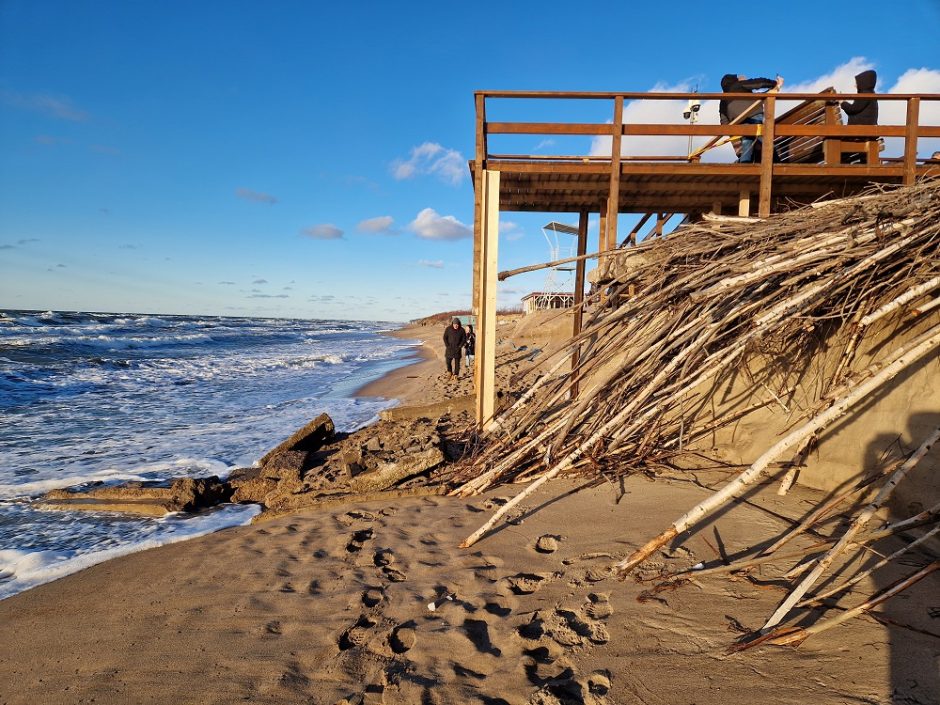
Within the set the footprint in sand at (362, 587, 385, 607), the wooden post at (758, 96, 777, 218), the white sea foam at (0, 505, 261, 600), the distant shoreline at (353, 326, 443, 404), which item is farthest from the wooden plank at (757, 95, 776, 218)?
the distant shoreline at (353, 326, 443, 404)

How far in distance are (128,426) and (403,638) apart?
9.02 m

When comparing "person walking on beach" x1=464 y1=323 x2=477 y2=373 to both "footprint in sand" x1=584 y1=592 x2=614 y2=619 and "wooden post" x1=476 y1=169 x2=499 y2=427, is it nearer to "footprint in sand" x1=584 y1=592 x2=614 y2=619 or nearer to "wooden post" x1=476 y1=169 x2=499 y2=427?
"wooden post" x1=476 y1=169 x2=499 y2=427

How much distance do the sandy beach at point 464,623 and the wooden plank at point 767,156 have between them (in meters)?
3.68

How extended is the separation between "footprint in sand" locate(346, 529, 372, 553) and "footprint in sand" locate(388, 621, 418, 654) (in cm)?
121

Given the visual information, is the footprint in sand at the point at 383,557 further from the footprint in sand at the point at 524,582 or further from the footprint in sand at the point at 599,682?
the footprint in sand at the point at 599,682

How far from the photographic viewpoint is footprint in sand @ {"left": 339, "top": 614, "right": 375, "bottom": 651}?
2.51m

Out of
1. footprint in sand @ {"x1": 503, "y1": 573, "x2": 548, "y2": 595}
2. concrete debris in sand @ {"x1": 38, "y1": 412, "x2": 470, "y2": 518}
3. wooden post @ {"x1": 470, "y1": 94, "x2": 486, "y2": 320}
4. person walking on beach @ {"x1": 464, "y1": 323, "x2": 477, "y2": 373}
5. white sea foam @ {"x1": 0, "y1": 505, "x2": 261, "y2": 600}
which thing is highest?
wooden post @ {"x1": 470, "y1": 94, "x2": 486, "y2": 320}

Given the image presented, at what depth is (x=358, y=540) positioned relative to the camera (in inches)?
154

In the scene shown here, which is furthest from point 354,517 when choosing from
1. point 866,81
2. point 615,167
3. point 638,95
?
point 866,81

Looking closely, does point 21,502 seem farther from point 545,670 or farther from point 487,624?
point 545,670

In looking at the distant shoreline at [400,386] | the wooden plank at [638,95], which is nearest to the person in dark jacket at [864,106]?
the wooden plank at [638,95]

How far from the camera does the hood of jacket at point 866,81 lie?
6.61 meters

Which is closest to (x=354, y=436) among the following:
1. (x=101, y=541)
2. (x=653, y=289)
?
(x=101, y=541)

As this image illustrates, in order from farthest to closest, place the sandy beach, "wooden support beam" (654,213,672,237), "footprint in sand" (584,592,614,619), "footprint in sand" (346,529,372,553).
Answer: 1. "wooden support beam" (654,213,672,237)
2. "footprint in sand" (346,529,372,553)
3. "footprint in sand" (584,592,614,619)
4. the sandy beach
